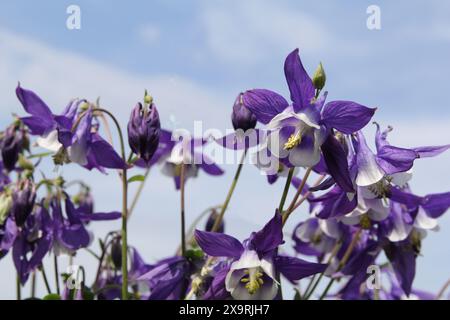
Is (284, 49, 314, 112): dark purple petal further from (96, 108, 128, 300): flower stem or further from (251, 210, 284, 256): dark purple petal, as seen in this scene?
(96, 108, 128, 300): flower stem

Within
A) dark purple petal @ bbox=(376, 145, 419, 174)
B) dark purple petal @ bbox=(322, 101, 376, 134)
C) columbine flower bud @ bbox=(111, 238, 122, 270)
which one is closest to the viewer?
dark purple petal @ bbox=(322, 101, 376, 134)

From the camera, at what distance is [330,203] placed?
8.82 ft

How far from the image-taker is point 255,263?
7.96 feet

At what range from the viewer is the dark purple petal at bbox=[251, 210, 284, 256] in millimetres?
2346

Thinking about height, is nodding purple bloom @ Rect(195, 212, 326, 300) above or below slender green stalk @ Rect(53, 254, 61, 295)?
above

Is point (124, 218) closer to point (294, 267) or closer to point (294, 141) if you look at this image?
point (294, 267)

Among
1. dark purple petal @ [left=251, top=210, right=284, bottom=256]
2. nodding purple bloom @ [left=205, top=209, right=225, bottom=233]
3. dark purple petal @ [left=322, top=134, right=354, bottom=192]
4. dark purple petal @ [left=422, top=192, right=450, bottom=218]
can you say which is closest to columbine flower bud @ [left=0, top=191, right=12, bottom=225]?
nodding purple bloom @ [left=205, top=209, right=225, bottom=233]

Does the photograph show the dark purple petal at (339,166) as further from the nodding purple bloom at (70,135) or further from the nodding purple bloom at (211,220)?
the nodding purple bloom at (211,220)

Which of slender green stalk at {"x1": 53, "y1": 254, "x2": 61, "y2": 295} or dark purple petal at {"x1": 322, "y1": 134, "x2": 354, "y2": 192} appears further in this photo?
slender green stalk at {"x1": 53, "y1": 254, "x2": 61, "y2": 295}

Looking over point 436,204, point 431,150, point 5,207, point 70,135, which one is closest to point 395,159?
point 431,150

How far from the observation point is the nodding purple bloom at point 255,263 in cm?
242

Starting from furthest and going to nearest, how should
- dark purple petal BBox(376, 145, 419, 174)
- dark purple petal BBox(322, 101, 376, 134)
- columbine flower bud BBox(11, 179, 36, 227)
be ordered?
columbine flower bud BBox(11, 179, 36, 227)
dark purple petal BBox(376, 145, 419, 174)
dark purple petal BBox(322, 101, 376, 134)

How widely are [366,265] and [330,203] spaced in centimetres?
68

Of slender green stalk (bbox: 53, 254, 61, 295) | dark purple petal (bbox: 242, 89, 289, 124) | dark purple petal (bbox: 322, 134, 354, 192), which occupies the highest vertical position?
dark purple petal (bbox: 242, 89, 289, 124)
